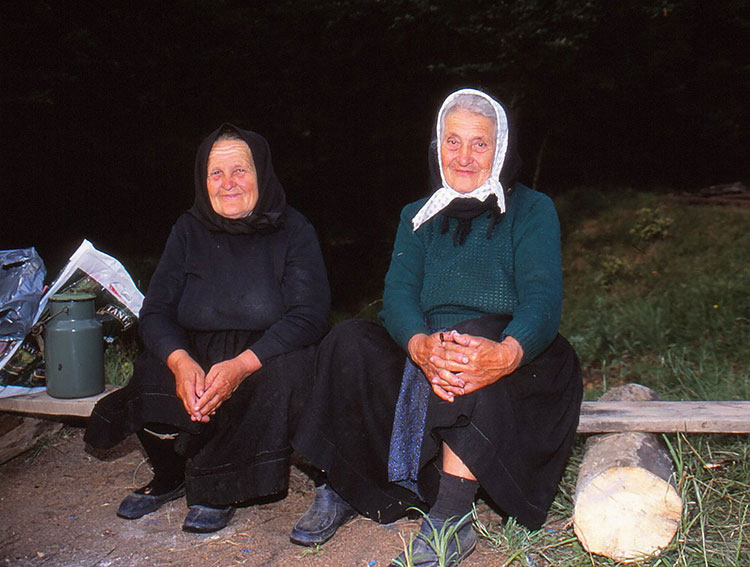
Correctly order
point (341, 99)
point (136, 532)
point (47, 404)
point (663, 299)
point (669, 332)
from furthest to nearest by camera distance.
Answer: point (341, 99) < point (663, 299) < point (669, 332) < point (47, 404) < point (136, 532)

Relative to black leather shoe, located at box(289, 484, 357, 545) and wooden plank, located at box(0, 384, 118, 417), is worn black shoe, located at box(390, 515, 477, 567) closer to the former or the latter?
black leather shoe, located at box(289, 484, 357, 545)

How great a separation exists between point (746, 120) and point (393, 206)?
17.5 feet

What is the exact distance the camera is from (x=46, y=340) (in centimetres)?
355

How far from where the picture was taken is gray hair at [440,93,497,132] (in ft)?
9.50

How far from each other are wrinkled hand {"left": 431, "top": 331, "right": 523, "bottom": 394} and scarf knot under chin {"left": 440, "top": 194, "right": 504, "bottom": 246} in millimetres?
516

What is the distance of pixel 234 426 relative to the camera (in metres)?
2.87

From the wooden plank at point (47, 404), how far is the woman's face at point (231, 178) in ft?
3.68

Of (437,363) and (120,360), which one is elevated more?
(437,363)

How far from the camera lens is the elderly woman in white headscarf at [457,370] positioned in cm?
251

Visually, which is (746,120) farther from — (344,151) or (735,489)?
(735,489)

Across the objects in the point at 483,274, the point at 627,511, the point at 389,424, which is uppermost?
the point at 483,274

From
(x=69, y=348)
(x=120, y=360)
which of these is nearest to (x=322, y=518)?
(x=69, y=348)

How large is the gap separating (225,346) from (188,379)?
0.27m

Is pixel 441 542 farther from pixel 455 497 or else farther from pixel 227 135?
pixel 227 135
